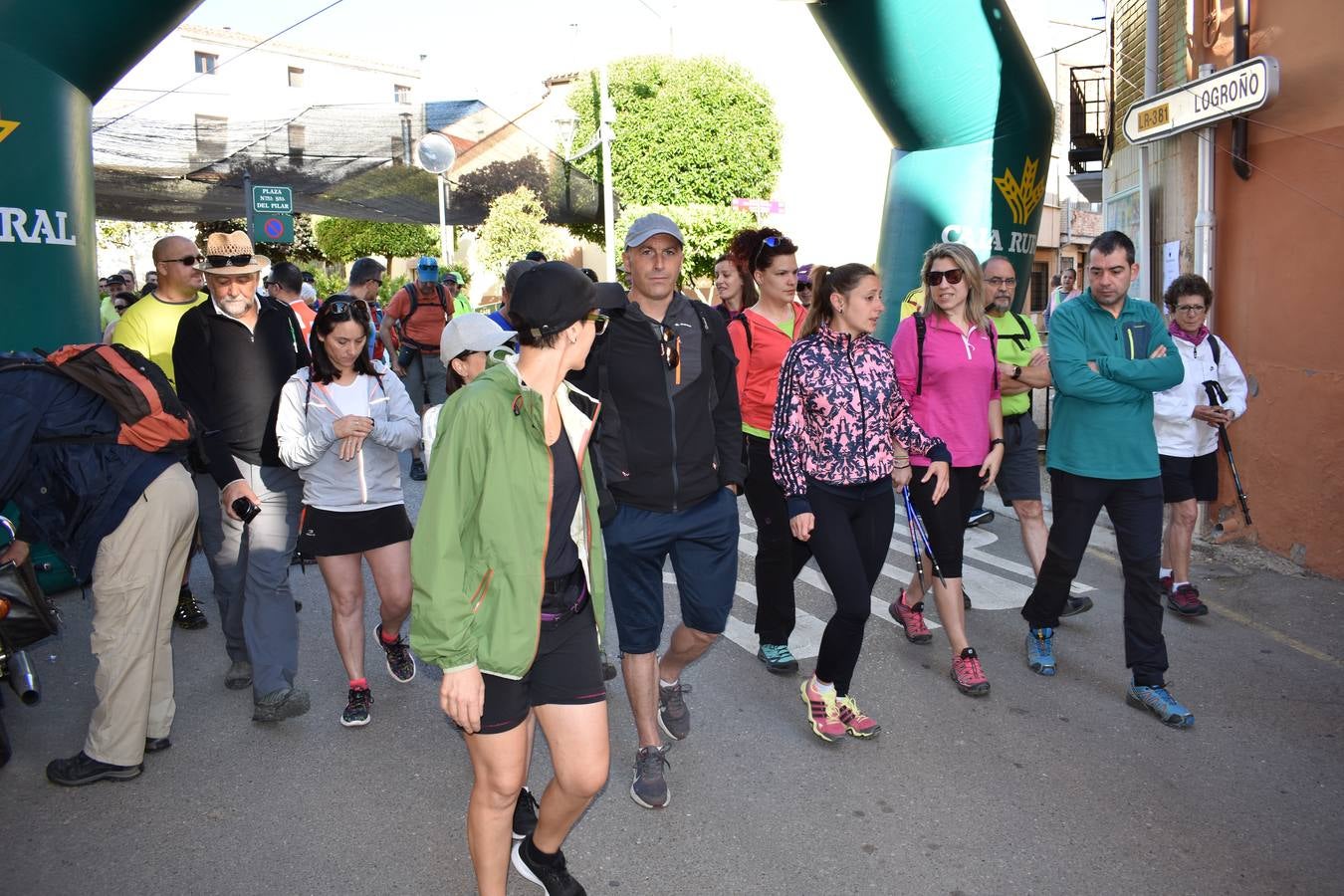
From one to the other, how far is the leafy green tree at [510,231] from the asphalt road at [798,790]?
74.3 ft

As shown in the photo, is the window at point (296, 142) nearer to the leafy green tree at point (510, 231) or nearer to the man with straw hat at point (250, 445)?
the leafy green tree at point (510, 231)

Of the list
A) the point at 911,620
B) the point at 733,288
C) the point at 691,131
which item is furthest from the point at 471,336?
the point at 691,131

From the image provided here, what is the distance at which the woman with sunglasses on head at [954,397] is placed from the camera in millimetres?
4629

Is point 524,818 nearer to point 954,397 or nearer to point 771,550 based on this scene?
point 771,550

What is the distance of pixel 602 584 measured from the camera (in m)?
2.93

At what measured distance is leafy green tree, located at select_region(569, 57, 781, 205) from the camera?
29219 millimetres

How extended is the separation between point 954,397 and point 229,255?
335 centimetres

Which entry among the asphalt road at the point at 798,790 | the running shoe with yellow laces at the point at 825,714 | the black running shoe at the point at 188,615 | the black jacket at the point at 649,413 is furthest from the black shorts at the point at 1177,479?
the black running shoe at the point at 188,615

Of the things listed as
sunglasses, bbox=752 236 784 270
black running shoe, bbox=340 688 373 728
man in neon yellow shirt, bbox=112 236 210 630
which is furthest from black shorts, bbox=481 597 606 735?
man in neon yellow shirt, bbox=112 236 210 630

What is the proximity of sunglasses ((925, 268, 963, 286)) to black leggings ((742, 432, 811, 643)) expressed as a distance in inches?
41.0

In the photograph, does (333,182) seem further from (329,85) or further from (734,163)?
(329,85)

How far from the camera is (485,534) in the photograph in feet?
8.27

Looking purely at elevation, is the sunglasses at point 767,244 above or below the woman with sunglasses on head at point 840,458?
above

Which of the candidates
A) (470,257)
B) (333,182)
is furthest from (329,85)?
(333,182)
